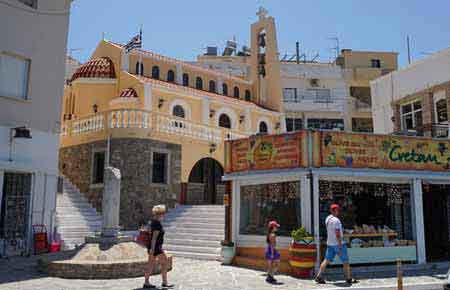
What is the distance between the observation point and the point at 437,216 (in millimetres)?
14766

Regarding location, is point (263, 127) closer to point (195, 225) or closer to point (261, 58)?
point (261, 58)

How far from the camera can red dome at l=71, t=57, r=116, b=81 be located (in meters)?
24.8

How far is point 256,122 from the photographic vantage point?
29078mm

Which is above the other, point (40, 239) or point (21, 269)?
point (40, 239)

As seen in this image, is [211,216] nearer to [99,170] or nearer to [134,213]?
[134,213]

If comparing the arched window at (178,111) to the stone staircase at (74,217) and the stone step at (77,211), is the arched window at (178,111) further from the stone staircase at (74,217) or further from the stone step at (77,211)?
the stone step at (77,211)

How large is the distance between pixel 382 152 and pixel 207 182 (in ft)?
31.9

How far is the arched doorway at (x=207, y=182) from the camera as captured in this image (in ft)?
63.5

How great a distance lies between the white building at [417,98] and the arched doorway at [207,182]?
27.8 ft


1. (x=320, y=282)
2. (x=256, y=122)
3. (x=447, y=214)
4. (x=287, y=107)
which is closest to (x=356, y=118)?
(x=287, y=107)

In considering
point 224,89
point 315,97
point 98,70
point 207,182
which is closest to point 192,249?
point 207,182

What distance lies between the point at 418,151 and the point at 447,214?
11.8ft

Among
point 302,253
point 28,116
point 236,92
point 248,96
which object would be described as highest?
point 236,92

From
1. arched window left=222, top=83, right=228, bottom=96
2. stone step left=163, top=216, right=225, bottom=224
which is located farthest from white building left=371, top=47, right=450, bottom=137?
arched window left=222, top=83, right=228, bottom=96
